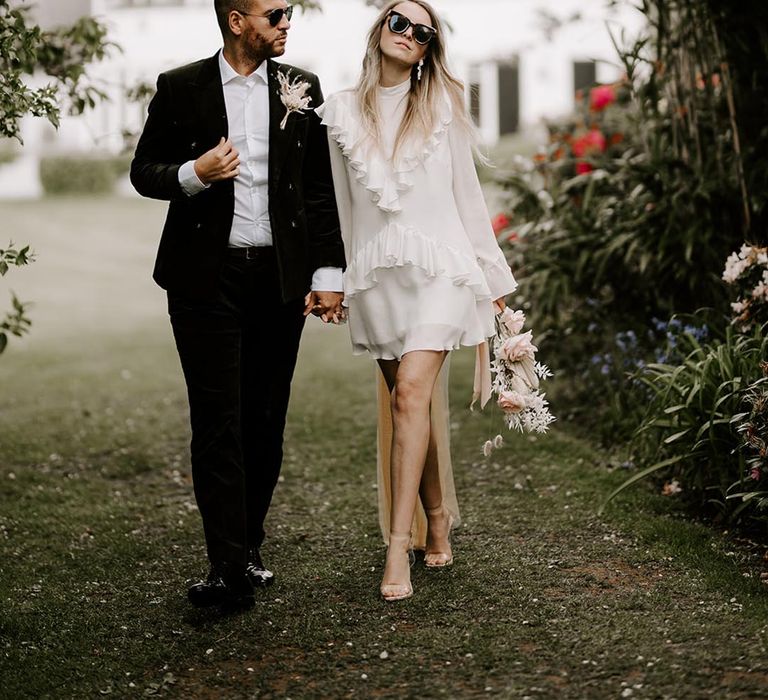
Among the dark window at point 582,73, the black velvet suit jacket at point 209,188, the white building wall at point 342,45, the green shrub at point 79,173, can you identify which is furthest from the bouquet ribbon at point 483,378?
the dark window at point 582,73

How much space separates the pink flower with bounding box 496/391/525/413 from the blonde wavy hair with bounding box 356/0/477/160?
3.05ft

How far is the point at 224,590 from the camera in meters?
4.29

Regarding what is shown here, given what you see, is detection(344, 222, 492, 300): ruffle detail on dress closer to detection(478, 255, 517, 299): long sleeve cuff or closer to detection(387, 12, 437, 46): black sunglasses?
detection(478, 255, 517, 299): long sleeve cuff

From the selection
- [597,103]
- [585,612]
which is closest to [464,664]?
[585,612]

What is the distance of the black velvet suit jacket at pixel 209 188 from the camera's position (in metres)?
4.13

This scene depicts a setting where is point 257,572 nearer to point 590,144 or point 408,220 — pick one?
point 408,220

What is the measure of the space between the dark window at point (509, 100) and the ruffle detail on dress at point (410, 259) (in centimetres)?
2175

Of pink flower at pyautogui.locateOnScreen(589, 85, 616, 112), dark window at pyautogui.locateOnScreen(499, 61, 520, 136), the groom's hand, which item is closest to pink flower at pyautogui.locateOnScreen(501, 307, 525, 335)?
the groom's hand

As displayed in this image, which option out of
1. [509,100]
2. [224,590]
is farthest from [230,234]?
[509,100]

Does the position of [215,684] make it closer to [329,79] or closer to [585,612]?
[585,612]

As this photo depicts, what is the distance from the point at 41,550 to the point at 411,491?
1.86 m

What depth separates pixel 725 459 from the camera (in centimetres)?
509

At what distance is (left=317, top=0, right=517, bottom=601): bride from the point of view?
427 centimetres

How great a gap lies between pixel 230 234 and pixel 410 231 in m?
0.63
